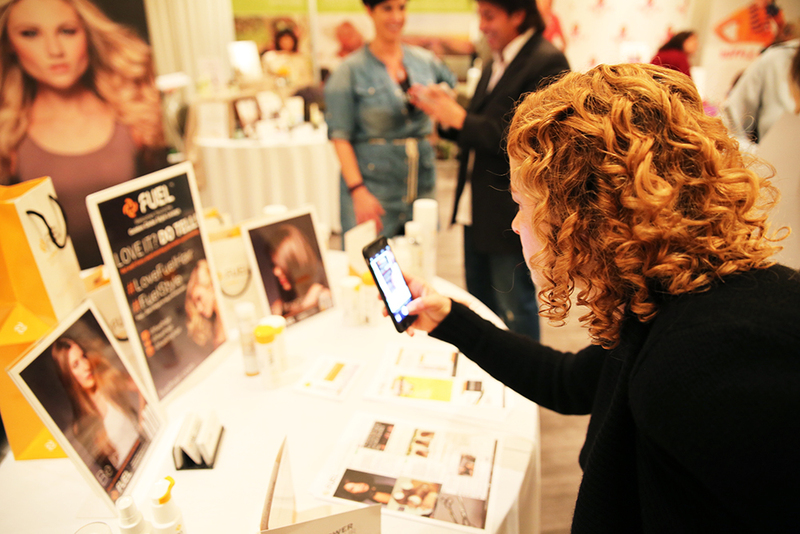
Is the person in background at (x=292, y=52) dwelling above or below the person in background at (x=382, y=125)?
above

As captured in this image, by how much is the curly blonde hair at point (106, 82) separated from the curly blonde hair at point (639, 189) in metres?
1.28

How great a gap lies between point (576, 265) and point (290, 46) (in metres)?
5.99

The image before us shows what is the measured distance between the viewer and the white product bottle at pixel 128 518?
68 cm

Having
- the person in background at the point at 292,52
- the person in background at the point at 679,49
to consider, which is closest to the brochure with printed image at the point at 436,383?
the person in background at the point at 679,49

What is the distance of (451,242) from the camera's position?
13.8ft

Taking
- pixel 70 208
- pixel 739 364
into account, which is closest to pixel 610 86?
pixel 739 364

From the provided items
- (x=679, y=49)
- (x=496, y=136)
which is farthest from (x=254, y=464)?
(x=679, y=49)

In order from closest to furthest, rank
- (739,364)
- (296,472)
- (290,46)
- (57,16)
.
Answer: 1. (739,364)
2. (296,472)
3. (57,16)
4. (290,46)

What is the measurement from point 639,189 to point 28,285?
96 centimetres

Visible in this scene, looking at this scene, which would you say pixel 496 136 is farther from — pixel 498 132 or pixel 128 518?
pixel 128 518

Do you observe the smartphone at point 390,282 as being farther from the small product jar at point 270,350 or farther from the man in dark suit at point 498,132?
the man in dark suit at point 498,132

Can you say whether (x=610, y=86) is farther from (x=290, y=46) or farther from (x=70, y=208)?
(x=290, y=46)

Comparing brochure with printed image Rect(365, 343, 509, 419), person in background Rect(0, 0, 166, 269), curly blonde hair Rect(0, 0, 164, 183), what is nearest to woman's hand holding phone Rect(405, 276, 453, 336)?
brochure with printed image Rect(365, 343, 509, 419)

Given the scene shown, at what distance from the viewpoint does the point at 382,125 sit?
87.3 inches
